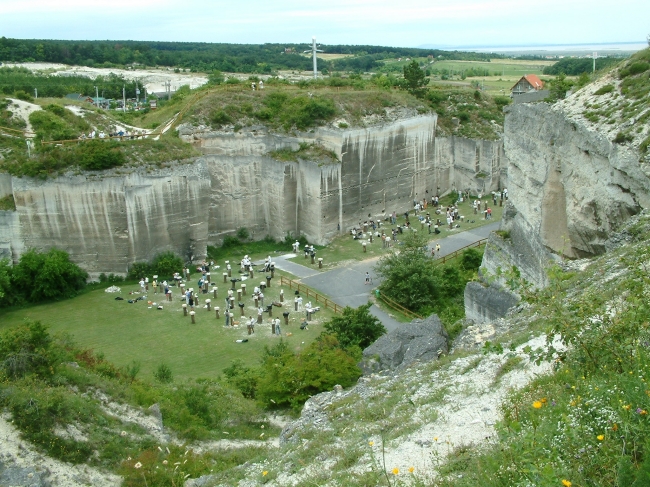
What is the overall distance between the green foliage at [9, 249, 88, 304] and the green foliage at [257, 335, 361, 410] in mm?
12156

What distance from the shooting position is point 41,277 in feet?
78.0

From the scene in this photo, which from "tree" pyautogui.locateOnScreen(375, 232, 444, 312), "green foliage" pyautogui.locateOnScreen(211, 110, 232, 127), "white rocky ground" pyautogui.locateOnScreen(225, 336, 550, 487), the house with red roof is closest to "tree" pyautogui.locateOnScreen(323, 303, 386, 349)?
"tree" pyautogui.locateOnScreen(375, 232, 444, 312)

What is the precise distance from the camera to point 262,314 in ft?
73.3

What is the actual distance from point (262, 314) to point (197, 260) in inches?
261

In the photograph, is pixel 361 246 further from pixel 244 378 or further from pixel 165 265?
pixel 244 378

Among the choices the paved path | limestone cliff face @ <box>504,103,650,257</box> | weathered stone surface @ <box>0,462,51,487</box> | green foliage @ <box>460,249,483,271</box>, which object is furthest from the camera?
green foliage @ <box>460,249,483,271</box>

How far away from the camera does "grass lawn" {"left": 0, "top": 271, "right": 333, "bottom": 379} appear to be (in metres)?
19.5

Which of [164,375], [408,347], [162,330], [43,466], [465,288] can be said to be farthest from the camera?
[162,330]

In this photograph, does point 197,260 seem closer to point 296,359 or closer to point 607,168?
point 296,359

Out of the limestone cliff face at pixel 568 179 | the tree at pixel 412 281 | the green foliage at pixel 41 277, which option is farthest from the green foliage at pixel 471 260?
the green foliage at pixel 41 277


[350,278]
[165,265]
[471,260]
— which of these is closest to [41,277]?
[165,265]

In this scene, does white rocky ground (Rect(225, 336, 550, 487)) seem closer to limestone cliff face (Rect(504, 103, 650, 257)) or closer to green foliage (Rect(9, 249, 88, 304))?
limestone cliff face (Rect(504, 103, 650, 257))

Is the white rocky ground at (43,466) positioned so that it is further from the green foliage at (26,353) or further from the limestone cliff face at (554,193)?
the limestone cliff face at (554,193)

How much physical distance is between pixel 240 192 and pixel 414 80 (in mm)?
13947
